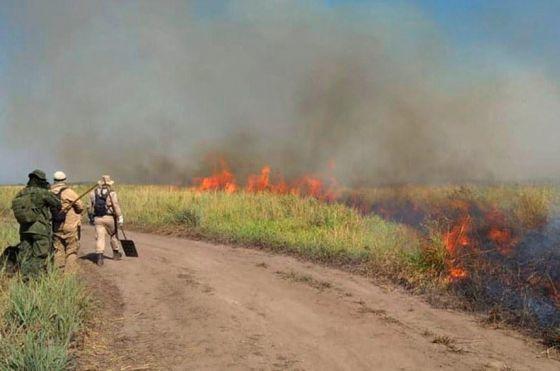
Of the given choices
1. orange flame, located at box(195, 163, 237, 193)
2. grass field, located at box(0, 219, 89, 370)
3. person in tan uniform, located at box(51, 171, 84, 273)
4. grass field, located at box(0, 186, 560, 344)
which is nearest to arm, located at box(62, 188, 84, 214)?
person in tan uniform, located at box(51, 171, 84, 273)

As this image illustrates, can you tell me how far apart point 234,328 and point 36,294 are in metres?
2.51

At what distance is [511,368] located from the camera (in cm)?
535

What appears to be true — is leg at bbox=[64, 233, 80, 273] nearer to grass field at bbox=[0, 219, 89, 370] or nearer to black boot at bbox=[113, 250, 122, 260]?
grass field at bbox=[0, 219, 89, 370]

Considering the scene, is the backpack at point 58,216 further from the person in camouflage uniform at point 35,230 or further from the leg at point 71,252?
the person in camouflage uniform at point 35,230

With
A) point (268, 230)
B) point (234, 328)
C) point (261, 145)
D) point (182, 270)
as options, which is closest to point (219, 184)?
point (261, 145)

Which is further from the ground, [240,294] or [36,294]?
[36,294]

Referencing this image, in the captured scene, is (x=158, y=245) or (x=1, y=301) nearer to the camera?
(x=1, y=301)

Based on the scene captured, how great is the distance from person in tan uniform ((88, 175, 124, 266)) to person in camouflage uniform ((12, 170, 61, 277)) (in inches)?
115

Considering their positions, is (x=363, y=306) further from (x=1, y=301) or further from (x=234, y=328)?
(x=1, y=301)

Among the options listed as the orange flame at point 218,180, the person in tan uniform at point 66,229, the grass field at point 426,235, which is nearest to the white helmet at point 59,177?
the person in tan uniform at point 66,229

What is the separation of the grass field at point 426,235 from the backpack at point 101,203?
4.17 meters

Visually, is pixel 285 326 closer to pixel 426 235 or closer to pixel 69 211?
pixel 69 211

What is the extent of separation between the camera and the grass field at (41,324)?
15.2 feet

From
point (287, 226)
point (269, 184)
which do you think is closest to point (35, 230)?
point (287, 226)
